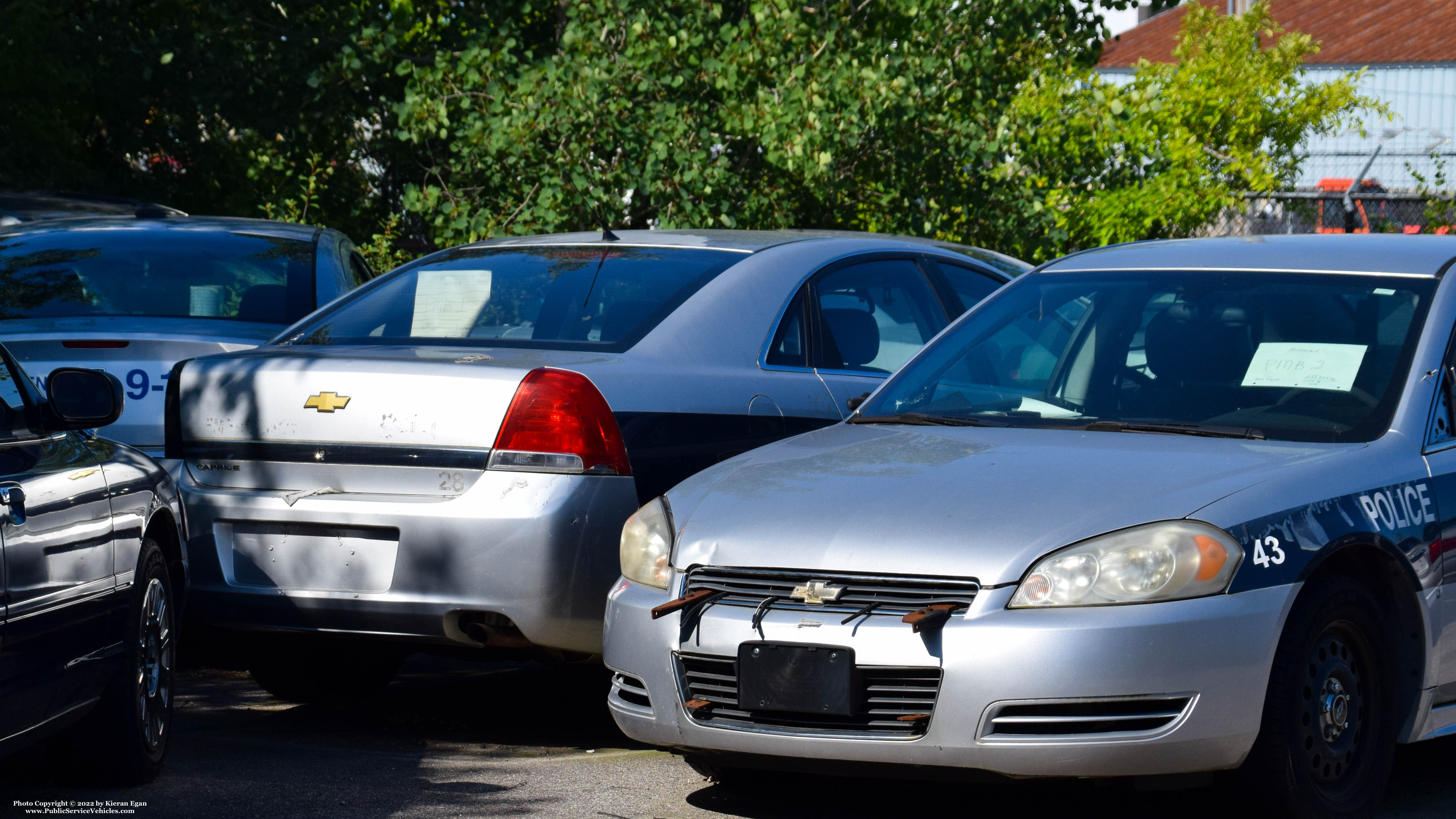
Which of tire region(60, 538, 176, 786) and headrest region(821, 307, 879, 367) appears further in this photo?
headrest region(821, 307, 879, 367)

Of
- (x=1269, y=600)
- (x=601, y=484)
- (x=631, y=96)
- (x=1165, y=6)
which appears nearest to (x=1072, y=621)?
(x=1269, y=600)

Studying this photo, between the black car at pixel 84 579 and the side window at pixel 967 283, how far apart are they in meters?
3.11

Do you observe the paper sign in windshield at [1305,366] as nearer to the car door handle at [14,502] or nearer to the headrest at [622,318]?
the headrest at [622,318]

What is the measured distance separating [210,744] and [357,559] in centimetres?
89

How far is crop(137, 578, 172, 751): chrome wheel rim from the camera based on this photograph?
5062 millimetres

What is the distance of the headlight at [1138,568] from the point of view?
402 cm

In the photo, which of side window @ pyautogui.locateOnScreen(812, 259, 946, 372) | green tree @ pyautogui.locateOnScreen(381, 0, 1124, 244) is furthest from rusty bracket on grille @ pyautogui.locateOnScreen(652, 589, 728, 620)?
→ green tree @ pyautogui.locateOnScreen(381, 0, 1124, 244)

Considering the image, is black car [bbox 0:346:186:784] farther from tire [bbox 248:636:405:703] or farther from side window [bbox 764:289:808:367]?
side window [bbox 764:289:808:367]

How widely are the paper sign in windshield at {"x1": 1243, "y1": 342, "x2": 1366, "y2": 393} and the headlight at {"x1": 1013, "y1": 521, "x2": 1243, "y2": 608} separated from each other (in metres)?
1.04

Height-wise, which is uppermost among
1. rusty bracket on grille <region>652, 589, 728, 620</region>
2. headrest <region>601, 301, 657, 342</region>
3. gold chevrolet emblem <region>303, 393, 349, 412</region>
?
headrest <region>601, 301, 657, 342</region>

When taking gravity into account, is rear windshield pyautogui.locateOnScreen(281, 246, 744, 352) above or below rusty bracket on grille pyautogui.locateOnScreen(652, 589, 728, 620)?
above

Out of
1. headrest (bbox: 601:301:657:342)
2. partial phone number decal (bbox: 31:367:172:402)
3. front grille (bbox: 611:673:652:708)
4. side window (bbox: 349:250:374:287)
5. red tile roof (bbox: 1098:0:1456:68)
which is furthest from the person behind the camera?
red tile roof (bbox: 1098:0:1456:68)

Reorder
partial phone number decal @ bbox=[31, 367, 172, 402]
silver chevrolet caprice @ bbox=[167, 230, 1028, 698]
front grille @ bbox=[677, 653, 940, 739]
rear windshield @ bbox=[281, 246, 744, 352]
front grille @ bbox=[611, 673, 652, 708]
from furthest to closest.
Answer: partial phone number decal @ bbox=[31, 367, 172, 402] < rear windshield @ bbox=[281, 246, 744, 352] < silver chevrolet caprice @ bbox=[167, 230, 1028, 698] < front grille @ bbox=[611, 673, 652, 708] < front grille @ bbox=[677, 653, 940, 739]

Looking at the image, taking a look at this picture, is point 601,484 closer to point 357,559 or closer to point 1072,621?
point 357,559
